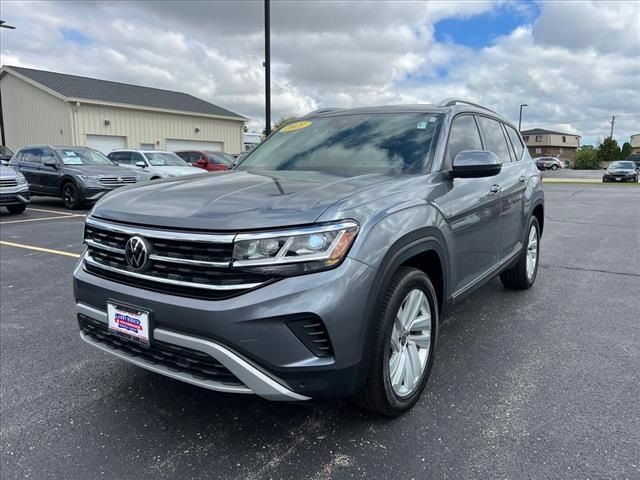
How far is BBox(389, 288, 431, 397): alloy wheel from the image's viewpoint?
255 centimetres

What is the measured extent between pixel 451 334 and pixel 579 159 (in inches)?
2768

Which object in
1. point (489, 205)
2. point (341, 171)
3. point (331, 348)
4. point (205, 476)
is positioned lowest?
point (205, 476)

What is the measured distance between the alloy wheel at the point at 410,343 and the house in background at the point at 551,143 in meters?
103

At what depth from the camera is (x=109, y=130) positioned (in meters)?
23.7

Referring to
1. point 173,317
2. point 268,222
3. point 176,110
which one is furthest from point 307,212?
point 176,110

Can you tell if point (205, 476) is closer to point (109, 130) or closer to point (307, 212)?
point (307, 212)

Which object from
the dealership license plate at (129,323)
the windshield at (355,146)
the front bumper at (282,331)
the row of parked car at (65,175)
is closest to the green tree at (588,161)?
the row of parked car at (65,175)

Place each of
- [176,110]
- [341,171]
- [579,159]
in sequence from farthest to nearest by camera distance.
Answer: [579,159]
[176,110]
[341,171]

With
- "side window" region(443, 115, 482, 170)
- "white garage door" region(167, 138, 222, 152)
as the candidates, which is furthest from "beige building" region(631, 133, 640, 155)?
"side window" region(443, 115, 482, 170)

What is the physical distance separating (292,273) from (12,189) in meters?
11.0

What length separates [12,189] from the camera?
421 inches

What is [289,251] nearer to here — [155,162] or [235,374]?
[235,374]

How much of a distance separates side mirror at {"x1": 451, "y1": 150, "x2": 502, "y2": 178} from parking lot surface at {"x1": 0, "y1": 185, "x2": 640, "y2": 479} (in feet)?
4.27

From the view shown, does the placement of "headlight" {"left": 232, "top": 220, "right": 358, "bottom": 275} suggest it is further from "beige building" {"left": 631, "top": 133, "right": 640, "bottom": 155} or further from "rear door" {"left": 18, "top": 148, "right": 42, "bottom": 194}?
"beige building" {"left": 631, "top": 133, "right": 640, "bottom": 155}
